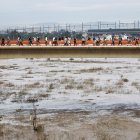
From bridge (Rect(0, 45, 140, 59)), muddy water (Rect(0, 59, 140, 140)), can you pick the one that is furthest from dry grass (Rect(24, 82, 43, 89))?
bridge (Rect(0, 45, 140, 59))

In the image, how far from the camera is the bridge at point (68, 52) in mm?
34484

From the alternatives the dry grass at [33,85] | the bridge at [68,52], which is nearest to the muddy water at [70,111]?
the dry grass at [33,85]

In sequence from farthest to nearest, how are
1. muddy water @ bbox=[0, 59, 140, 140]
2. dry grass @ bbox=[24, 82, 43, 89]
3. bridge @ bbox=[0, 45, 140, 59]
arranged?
dry grass @ bbox=[24, 82, 43, 89], bridge @ bbox=[0, 45, 140, 59], muddy water @ bbox=[0, 59, 140, 140]

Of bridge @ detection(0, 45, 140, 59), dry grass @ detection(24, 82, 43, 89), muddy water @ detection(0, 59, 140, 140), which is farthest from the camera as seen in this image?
dry grass @ detection(24, 82, 43, 89)

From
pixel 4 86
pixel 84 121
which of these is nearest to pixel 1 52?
pixel 84 121

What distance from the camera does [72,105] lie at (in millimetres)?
41969

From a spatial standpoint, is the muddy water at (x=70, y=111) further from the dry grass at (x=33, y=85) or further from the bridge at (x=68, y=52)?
the bridge at (x=68, y=52)

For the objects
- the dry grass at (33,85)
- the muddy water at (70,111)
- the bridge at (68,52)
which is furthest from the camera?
the dry grass at (33,85)

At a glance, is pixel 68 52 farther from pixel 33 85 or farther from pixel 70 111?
pixel 33 85

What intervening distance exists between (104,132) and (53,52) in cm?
811

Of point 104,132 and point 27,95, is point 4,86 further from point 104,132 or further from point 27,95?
point 104,132

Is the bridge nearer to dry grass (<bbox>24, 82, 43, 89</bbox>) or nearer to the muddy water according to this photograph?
the muddy water

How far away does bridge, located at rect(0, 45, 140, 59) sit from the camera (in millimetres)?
34484

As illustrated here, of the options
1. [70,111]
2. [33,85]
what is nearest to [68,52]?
[70,111]
